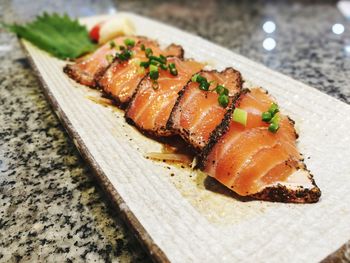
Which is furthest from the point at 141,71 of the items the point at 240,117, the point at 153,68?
the point at 240,117

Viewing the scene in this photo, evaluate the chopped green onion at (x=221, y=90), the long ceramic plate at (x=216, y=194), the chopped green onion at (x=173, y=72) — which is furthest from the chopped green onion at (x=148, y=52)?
the chopped green onion at (x=221, y=90)

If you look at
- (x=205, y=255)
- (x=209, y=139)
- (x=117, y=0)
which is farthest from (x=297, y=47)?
(x=117, y=0)

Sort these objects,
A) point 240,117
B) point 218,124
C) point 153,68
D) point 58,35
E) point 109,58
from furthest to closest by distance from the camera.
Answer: point 58,35 < point 109,58 < point 153,68 < point 218,124 < point 240,117

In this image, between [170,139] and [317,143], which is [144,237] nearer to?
[170,139]

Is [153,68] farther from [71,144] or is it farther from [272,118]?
[272,118]

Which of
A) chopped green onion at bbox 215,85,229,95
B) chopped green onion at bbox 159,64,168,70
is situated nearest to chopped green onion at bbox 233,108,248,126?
chopped green onion at bbox 215,85,229,95

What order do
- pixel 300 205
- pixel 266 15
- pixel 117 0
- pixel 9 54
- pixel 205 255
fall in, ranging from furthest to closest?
pixel 117 0, pixel 266 15, pixel 9 54, pixel 300 205, pixel 205 255

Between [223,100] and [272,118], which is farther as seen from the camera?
[223,100]
